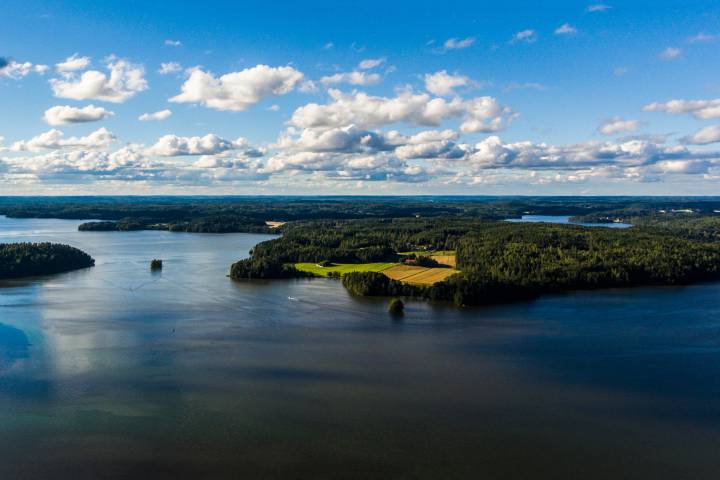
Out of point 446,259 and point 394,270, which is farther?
point 446,259

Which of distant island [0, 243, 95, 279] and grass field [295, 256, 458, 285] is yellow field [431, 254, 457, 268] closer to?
grass field [295, 256, 458, 285]

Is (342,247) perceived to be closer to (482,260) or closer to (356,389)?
(482,260)

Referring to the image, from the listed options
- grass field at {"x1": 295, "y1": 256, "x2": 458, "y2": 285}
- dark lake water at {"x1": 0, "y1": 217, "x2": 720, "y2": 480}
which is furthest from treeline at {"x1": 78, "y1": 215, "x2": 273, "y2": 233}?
dark lake water at {"x1": 0, "y1": 217, "x2": 720, "y2": 480}

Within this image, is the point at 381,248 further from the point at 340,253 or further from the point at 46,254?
the point at 46,254

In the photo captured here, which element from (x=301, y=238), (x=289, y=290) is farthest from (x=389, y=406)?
(x=301, y=238)

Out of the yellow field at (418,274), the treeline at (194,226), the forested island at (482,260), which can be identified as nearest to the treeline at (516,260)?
the forested island at (482,260)

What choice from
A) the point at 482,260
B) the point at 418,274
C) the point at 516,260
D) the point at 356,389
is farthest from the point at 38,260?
the point at 356,389
